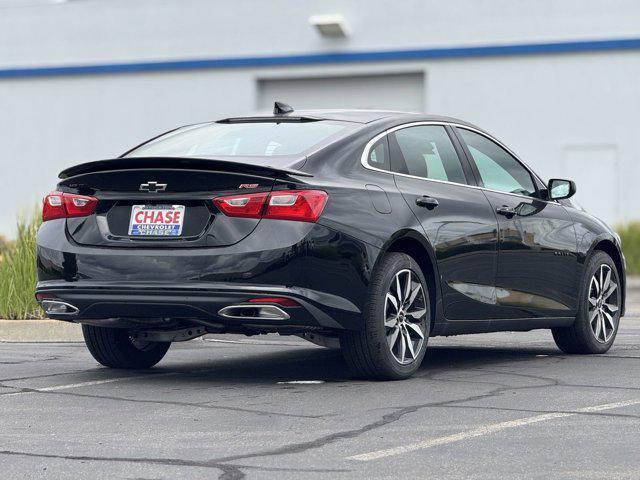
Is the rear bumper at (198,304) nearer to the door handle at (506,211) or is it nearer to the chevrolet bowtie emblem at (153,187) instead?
the chevrolet bowtie emblem at (153,187)

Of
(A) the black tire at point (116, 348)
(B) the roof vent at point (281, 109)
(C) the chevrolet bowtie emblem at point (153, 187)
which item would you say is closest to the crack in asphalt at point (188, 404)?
(A) the black tire at point (116, 348)

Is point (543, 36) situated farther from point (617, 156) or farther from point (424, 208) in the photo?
point (424, 208)

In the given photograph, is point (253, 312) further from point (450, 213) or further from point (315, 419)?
point (450, 213)

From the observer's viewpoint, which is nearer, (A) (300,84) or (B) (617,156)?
(B) (617,156)

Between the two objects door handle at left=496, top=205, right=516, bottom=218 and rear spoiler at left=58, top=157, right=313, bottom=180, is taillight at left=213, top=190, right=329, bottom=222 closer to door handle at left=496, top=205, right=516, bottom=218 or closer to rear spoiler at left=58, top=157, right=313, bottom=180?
rear spoiler at left=58, top=157, right=313, bottom=180

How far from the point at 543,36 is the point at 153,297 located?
20.9 m

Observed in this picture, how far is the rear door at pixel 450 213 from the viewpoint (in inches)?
327

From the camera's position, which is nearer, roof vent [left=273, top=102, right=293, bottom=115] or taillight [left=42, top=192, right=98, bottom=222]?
taillight [left=42, top=192, right=98, bottom=222]

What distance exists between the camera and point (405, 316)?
26.5 feet

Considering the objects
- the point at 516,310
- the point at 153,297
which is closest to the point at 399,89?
the point at 516,310

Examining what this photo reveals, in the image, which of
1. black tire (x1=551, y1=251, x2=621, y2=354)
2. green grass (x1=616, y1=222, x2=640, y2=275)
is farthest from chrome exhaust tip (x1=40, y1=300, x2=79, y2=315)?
green grass (x1=616, y1=222, x2=640, y2=275)

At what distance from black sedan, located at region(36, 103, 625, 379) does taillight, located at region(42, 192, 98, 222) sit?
11 millimetres

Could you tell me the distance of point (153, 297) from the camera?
750 cm

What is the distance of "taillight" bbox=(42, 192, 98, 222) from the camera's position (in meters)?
7.86
